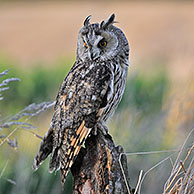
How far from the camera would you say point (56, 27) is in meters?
17.7

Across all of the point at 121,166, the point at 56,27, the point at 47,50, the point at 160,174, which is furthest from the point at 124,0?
the point at 121,166

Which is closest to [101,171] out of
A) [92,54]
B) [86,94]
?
[86,94]

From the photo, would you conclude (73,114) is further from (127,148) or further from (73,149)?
(127,148)

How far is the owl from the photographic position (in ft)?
8.18

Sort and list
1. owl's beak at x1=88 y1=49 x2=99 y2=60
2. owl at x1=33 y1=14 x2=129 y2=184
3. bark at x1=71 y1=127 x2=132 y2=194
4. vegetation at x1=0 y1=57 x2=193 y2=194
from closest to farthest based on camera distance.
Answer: bark at x1=71 y1=127 x2=132 y2=194, owl at x1=33 y1=14 x2=129 y2=184, owl's beak at x1=88 y1=49 x2=99 y2=60, vegetation at x1=0 y1=57 x2=193 y2=194

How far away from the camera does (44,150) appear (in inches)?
98.5

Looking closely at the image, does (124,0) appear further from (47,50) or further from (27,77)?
(27,77)

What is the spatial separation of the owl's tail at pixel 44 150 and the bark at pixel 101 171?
0.85ft

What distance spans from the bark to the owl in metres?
0.16

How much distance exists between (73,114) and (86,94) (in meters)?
0.14

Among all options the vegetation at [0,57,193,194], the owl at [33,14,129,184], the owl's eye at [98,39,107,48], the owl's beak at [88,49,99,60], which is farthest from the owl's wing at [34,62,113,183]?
the vegetation at [0,57,193,194]

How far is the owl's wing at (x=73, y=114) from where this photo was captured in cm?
248

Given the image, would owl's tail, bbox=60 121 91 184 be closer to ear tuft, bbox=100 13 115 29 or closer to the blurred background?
the blurred background

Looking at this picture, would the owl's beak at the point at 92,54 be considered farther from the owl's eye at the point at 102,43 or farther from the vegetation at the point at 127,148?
the vegetation at the point at 127,148
